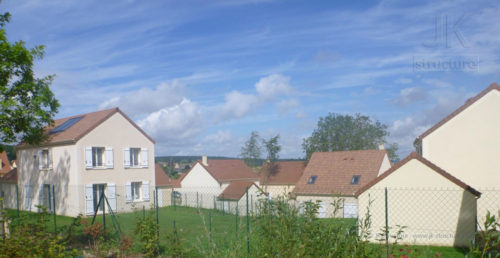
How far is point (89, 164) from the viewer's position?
918 inches

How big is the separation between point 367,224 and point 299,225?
61cm

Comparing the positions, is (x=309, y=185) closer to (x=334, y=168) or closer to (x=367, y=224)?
(x=334, y=168)

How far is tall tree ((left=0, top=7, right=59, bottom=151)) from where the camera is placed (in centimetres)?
1466

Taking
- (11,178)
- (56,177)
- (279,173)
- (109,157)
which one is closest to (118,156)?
(109,157)

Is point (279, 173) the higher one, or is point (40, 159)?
point (40, 159)

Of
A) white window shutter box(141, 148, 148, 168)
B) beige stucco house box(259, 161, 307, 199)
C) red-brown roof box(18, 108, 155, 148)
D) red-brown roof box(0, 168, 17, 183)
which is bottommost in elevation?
beige stucco house box(259, 161, 307, 199)

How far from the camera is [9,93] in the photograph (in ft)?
51.4

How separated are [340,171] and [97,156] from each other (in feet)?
57.0

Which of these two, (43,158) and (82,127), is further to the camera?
(43,158)

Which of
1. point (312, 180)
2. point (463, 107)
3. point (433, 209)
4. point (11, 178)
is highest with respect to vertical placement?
point (463, 107)

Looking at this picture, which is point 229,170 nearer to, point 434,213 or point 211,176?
point 211,176

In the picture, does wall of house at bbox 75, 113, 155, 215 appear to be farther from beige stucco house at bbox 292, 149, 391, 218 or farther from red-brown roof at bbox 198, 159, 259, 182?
beige stucco house at bbox 292, 149, 391, 218

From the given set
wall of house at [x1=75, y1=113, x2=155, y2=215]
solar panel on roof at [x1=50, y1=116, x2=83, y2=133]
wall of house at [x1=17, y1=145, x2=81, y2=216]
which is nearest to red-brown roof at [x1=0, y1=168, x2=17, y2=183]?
wall of house at [x1=17, y1=145, x2=81, y2=216]

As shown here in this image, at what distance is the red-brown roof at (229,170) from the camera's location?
3681 centimetres
